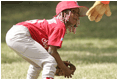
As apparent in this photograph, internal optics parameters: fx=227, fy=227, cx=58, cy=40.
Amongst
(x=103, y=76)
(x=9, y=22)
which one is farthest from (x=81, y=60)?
(x=9, y=22)

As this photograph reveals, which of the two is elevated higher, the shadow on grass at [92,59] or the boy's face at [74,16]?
the boy's face at [74,16]

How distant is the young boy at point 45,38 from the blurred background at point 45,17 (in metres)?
4.10

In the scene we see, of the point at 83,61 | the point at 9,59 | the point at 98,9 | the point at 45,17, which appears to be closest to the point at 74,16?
the point at 98,9

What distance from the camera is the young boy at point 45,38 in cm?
221

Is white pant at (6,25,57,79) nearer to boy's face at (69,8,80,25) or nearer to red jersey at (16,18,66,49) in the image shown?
red jersey at (16,18,66,49)

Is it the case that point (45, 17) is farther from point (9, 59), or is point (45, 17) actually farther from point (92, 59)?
point (92, 59)

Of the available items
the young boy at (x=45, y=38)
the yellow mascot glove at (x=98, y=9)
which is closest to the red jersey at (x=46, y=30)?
the young boy at (x=45, y=38)

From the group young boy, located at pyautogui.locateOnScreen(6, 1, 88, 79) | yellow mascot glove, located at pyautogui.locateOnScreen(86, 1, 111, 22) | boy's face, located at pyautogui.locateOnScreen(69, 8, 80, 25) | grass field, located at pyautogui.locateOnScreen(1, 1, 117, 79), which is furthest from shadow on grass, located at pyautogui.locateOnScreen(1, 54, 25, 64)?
yellow mascot glove, located at pyautogui.locateOnScreen(86, 1, 111, 22)

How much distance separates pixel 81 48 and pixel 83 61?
1.32 metres

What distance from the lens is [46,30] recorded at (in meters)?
2.35

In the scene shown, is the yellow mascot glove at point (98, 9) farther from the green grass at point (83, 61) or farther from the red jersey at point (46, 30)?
the green grass at point (83, 61)

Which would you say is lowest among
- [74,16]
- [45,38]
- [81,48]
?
[81,48]

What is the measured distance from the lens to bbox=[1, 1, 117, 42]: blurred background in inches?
290

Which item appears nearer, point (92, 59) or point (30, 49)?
point (30, 49)
